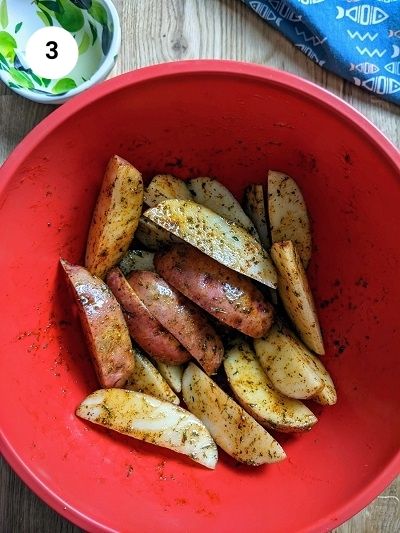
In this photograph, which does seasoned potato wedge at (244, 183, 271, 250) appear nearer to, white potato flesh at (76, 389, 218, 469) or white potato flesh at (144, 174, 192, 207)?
white potato flesh at (144, 174, 192, 207)

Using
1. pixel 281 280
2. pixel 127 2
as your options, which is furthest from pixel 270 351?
pixel 127 2

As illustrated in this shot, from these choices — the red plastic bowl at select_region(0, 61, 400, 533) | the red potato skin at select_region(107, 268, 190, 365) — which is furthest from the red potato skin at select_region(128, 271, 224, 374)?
the red plastic bowl at select_region(0, 61, 400, 533)

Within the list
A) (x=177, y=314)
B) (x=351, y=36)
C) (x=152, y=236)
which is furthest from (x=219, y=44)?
(x=177, y=314)

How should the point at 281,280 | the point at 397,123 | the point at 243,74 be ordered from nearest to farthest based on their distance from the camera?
the point at 243,74 → the point at 281,280 → the point at 397,123

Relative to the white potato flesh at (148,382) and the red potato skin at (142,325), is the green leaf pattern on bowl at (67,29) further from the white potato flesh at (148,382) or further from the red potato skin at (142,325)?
the white potato flesh at (148,382)

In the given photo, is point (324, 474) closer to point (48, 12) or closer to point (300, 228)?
point (300, 228)

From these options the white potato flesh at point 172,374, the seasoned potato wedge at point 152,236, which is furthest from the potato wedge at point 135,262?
the white potato flesh at point 172,374

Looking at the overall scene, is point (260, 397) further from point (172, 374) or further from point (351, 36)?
point (351, 36)
